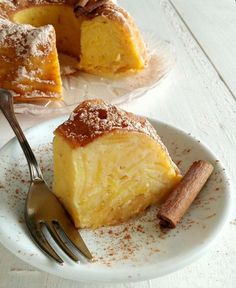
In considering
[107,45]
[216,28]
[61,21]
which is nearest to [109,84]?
[107,45]

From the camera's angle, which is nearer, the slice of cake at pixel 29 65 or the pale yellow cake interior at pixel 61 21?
the slice of cake at pixel 29 65

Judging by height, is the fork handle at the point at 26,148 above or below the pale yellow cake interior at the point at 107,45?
above

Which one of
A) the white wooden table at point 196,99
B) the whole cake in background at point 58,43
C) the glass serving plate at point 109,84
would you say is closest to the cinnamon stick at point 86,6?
the whole cake in background at point 58,43

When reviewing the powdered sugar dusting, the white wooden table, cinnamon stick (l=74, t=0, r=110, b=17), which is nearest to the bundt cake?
the white wooden table

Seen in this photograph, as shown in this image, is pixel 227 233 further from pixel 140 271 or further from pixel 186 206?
pixel 140 271

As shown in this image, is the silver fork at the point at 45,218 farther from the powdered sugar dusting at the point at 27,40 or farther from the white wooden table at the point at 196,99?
the powdered sugar dusting at the point at 27,40

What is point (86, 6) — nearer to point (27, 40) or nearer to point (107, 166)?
point (27, 40)
